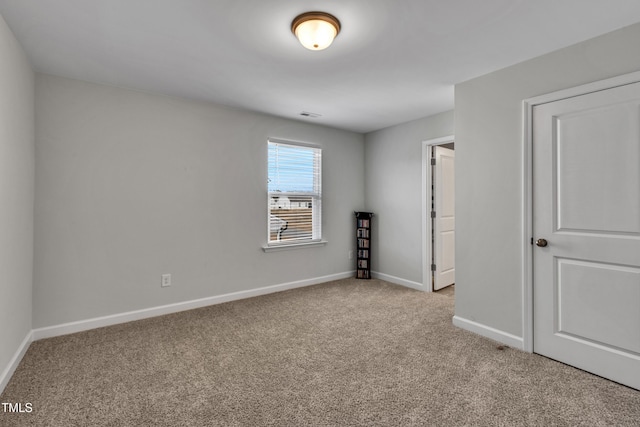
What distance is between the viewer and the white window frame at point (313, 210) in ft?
13.6

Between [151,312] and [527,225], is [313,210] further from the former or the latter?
[527,225]

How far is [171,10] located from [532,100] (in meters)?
2.63

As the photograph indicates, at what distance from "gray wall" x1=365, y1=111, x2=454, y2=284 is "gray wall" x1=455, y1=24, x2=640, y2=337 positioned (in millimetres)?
1086

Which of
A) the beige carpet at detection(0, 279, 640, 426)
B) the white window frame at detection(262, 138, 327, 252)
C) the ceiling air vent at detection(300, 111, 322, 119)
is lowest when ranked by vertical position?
the beige carpet at detection(0, 279, 640, 426)

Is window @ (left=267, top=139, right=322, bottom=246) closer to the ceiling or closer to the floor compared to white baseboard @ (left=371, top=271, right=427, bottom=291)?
closer to the ceiling

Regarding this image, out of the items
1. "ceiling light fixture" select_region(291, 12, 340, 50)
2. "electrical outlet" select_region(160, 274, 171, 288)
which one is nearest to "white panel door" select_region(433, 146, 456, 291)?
"ceiling light fixture" select_region(291, 12, 340, 50)

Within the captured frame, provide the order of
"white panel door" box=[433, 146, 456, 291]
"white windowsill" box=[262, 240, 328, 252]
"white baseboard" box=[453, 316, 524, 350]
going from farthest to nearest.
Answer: "white panel door" box=[433, 146, 456, 291], "white windowsill" box=[262, 240, 328, 252], "white baseboard" box=[453, 316, 524, 350]

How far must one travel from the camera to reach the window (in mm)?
4191

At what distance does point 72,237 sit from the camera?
114 inches

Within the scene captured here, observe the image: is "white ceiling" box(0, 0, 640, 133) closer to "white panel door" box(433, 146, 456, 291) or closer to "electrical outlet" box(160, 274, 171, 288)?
"white panel door" box(433, 146, 456, 291)

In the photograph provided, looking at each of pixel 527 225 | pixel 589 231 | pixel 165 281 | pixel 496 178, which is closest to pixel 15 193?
pixel 165 281

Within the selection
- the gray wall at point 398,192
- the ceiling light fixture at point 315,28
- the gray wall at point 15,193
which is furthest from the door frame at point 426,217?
the gray wall at point 15,193

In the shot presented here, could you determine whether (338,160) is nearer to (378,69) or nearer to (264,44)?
(378,69)

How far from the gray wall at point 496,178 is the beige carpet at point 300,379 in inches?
14.9
